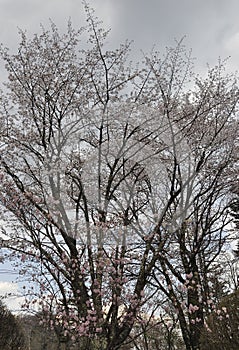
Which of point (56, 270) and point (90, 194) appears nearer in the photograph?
point (56, 270)

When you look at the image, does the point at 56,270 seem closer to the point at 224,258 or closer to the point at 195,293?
the point at 195,293

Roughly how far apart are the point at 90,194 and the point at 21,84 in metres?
2.62

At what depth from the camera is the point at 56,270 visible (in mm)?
6055

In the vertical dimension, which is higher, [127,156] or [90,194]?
[127,156]

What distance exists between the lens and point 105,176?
8727 millimetres

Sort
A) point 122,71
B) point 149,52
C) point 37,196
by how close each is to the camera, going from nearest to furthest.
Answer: point 37,196
point 122,71
point 149,52

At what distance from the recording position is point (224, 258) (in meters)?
12.8

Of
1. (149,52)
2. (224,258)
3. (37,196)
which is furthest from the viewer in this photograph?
(224,258)

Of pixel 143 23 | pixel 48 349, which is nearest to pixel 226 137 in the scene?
pixel 143 23

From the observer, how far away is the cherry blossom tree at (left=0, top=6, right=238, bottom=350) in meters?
5.77

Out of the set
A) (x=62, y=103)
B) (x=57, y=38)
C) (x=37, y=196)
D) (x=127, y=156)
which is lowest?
(x=37, y=196)

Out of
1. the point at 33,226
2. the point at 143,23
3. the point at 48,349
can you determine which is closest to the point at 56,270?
the point at 33,226

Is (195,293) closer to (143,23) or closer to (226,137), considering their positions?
(226,137)

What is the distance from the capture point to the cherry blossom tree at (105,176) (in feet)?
18.9
